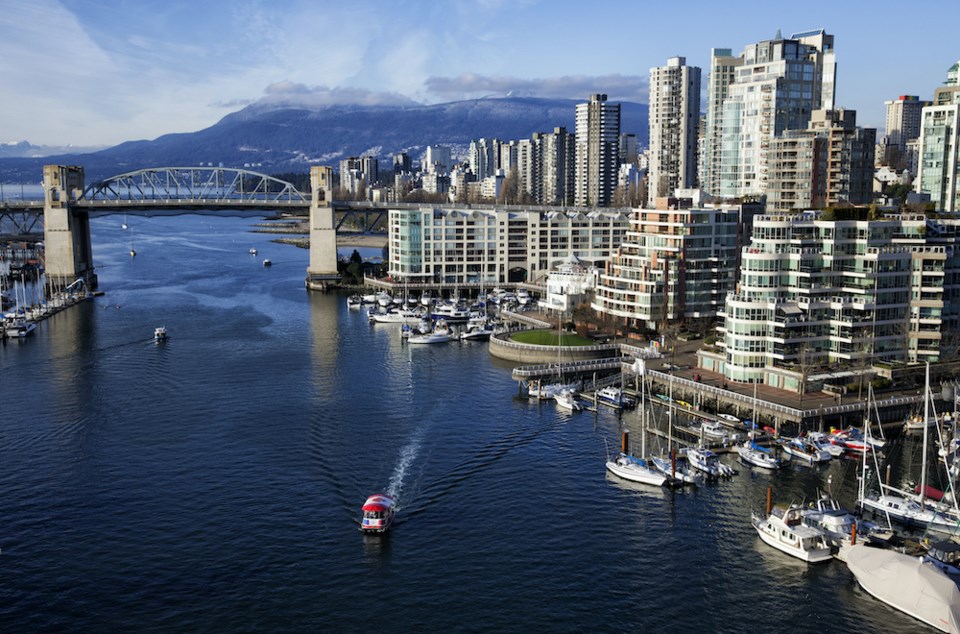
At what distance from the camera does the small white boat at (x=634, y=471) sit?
84.3ft

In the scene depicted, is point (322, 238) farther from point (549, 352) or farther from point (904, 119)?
point (904, 119)

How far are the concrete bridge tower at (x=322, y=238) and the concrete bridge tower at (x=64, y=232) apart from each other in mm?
16247

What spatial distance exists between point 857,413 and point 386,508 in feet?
55.2

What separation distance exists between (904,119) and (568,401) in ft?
346

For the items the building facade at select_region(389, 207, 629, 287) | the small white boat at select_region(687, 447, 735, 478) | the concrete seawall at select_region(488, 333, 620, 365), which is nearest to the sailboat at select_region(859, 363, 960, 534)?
the small white boat at select_region(687, 447, 735, 478)

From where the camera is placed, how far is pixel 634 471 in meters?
26.0

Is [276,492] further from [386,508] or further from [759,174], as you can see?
[759,174]

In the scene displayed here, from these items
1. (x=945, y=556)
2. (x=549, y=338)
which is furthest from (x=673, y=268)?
(x=945, y=556)

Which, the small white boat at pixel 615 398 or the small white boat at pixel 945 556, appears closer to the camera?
the small white boat at pixel 945 556

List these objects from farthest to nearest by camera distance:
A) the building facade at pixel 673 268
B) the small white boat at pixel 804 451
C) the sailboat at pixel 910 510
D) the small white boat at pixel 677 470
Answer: the building facade at pixel 673 268, the small white boat at pixel 804 451, the small white boat at pixel 677 470, the sailboat at pixel 910 510

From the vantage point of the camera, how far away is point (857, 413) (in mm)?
30391

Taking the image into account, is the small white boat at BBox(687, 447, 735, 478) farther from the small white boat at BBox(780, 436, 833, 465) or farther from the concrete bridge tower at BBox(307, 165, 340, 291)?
the concrete bridge tower at BBox(307, 165, 340, 291)

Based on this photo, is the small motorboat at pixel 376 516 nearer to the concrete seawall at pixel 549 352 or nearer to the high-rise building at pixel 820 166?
the concrete seawall at pixel 549 352

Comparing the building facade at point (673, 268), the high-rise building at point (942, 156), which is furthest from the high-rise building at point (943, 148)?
the building facade at point (673, 268)
